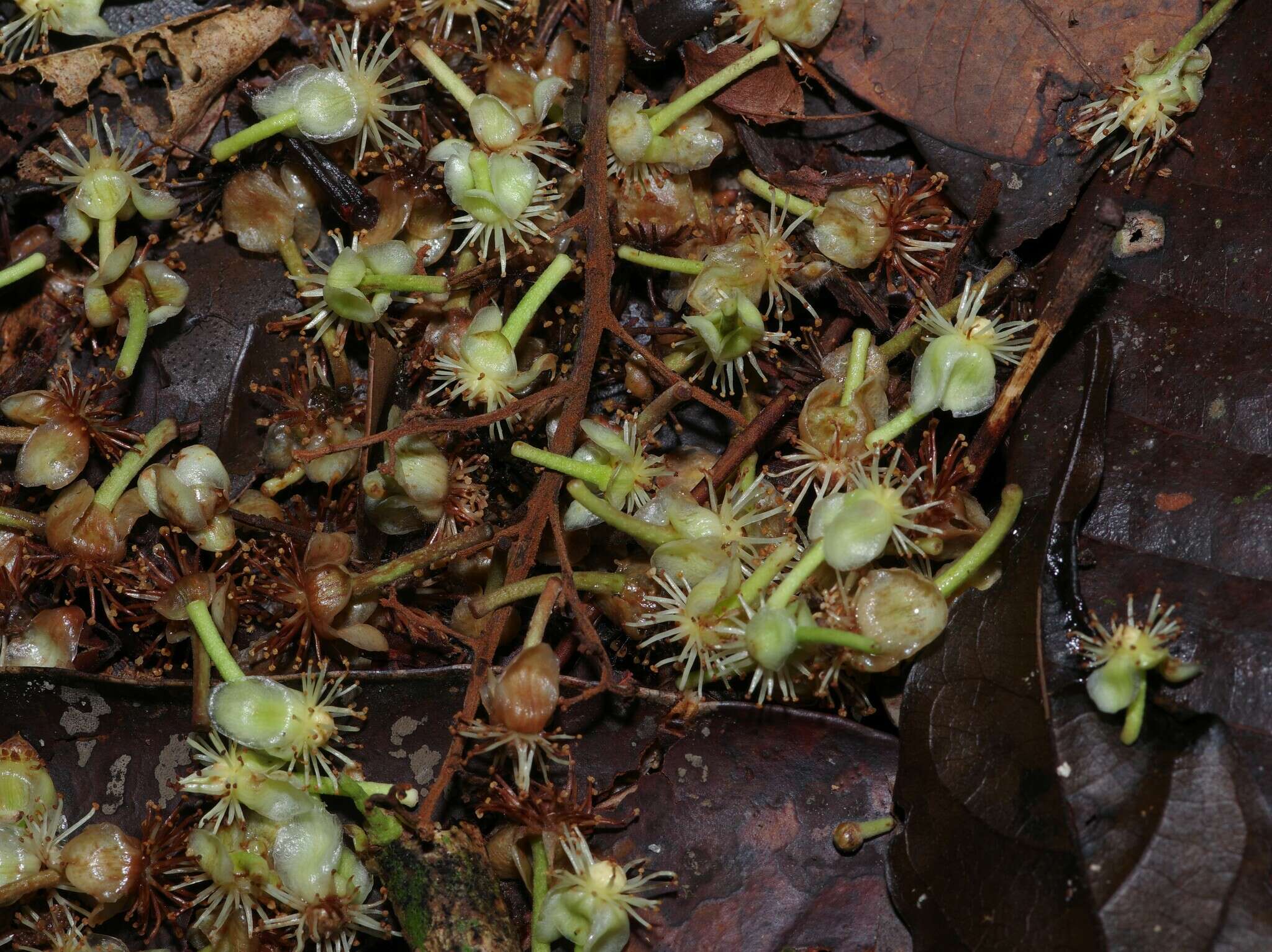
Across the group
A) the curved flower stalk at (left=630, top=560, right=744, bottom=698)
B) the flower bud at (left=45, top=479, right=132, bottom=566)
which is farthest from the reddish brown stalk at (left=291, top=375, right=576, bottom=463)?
the flower bud at (left=45, top=479, right=132, bottom=566)

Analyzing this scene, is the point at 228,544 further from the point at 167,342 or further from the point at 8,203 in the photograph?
the point at 8,203

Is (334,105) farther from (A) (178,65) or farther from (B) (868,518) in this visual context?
(B) (868,518)

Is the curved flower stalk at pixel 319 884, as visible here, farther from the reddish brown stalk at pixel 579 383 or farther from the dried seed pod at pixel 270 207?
the dried seed pod at pixel 270 207

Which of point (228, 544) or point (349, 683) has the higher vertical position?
point (228, 544)

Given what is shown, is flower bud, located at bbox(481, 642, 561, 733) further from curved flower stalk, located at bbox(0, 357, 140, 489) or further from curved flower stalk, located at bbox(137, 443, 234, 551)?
curved flower stalk, located at bbox(0, 357, 140, 489)

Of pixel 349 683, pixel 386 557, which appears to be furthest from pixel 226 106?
pixel 349 683

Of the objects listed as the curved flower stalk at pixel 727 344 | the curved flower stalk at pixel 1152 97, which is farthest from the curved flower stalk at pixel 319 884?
the curved flower stalk at pixel 1152 97
